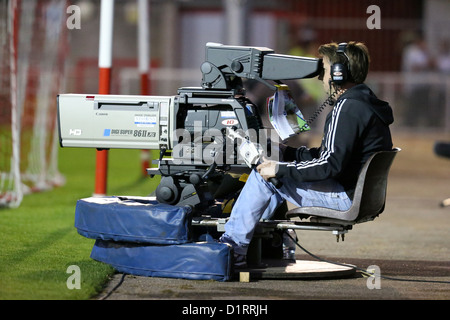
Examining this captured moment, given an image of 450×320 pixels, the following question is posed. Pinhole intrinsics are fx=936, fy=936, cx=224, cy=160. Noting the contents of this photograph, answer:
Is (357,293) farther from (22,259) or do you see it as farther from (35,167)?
(35,167)

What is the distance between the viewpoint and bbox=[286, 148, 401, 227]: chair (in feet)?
21.3

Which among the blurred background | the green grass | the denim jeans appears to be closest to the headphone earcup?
the denim jeans

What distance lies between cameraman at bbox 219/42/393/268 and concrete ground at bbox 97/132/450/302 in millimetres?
539

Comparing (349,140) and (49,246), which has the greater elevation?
(349,140)

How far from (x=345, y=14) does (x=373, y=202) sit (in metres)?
23.3

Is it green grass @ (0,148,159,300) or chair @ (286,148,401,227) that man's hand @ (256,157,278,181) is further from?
green grass @ (0,148,159,300)

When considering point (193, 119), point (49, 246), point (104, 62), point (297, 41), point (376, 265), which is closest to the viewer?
point (193, 119)

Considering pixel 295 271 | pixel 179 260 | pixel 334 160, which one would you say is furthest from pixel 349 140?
pixel 179 260

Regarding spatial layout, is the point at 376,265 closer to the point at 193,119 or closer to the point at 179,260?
the point at 179,260

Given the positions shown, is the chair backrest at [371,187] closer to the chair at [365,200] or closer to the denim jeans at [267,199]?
the chair at [365,200]

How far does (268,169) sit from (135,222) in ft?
3.39

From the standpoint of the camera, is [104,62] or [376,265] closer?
[376,265]

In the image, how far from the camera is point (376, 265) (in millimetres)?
7773

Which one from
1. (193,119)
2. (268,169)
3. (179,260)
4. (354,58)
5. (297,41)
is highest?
(297,41)
